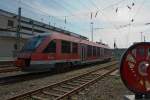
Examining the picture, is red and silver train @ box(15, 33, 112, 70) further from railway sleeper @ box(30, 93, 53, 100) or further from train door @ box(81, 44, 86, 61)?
railway sleeper @ box(30, 93, 53, 100)

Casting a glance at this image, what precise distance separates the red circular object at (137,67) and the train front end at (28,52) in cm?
1065

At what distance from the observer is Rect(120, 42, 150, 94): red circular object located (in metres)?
4.96

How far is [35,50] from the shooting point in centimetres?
1540

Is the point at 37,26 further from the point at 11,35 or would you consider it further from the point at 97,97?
the point at 97,97

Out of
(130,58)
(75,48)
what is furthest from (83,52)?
(130,58)

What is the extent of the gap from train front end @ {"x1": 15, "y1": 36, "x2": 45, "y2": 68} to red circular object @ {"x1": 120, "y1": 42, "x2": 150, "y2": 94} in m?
10.7

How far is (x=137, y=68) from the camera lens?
196 inches

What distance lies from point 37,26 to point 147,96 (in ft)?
175

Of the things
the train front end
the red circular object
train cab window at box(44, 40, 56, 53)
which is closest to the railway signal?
the red circular object

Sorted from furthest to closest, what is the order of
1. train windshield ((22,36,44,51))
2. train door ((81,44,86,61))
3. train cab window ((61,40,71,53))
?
train door ((81,44,86,61)) → train cab window ((61,40,71,53)) → train windshield ((22,36,44,51))

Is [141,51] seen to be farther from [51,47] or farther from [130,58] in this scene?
[51,47]

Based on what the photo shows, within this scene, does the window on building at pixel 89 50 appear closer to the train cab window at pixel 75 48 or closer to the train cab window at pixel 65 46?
the train cab window at pixel 75 48

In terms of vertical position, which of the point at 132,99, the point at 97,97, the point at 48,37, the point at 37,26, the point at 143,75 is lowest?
the point at 97,97

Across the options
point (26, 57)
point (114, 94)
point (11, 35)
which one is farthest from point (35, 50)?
point (11, 35)
